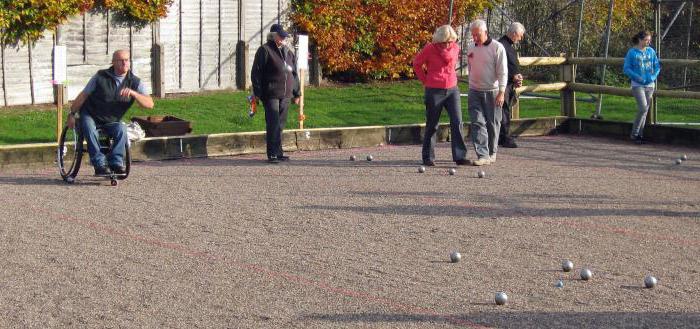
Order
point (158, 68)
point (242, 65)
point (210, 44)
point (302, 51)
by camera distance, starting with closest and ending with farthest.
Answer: point (302, 51)
point (158, 68)
point (210, 44)
point (242, 65)

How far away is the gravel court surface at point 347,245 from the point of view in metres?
6.93

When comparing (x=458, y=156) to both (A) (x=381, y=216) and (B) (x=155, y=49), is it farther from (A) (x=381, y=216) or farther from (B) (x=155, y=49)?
(B) (x=155, y=49)

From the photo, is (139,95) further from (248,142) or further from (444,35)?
(444,35)

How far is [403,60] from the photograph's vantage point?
2377 centimetres

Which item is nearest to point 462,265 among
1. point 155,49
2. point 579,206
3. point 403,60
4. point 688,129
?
point 579,206

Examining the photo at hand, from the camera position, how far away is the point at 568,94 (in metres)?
18.3

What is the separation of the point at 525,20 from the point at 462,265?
59.4ft

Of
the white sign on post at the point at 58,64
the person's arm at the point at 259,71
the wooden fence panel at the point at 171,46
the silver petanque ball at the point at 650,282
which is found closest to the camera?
the silver petanque ball at the point at 650,282

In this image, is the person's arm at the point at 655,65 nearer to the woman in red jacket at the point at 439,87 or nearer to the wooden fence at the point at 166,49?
the woman in red jacket at the point at 439,87

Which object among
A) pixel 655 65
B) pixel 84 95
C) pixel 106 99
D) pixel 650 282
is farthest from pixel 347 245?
pixel 655 65

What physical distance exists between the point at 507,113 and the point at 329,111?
14.9 feet

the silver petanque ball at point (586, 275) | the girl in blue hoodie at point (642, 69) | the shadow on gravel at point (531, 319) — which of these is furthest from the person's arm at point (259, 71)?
the shadow on gravel at point (531, 319)

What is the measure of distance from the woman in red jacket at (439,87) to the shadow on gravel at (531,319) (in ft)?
23.3

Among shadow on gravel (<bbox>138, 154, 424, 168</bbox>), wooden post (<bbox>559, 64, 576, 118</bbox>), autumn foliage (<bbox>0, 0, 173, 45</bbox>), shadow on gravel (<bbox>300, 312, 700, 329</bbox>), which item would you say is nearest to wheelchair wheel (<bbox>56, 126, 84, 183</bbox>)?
shadow on gravel (<bbox>138, 154, 424, 168</bbox>)
